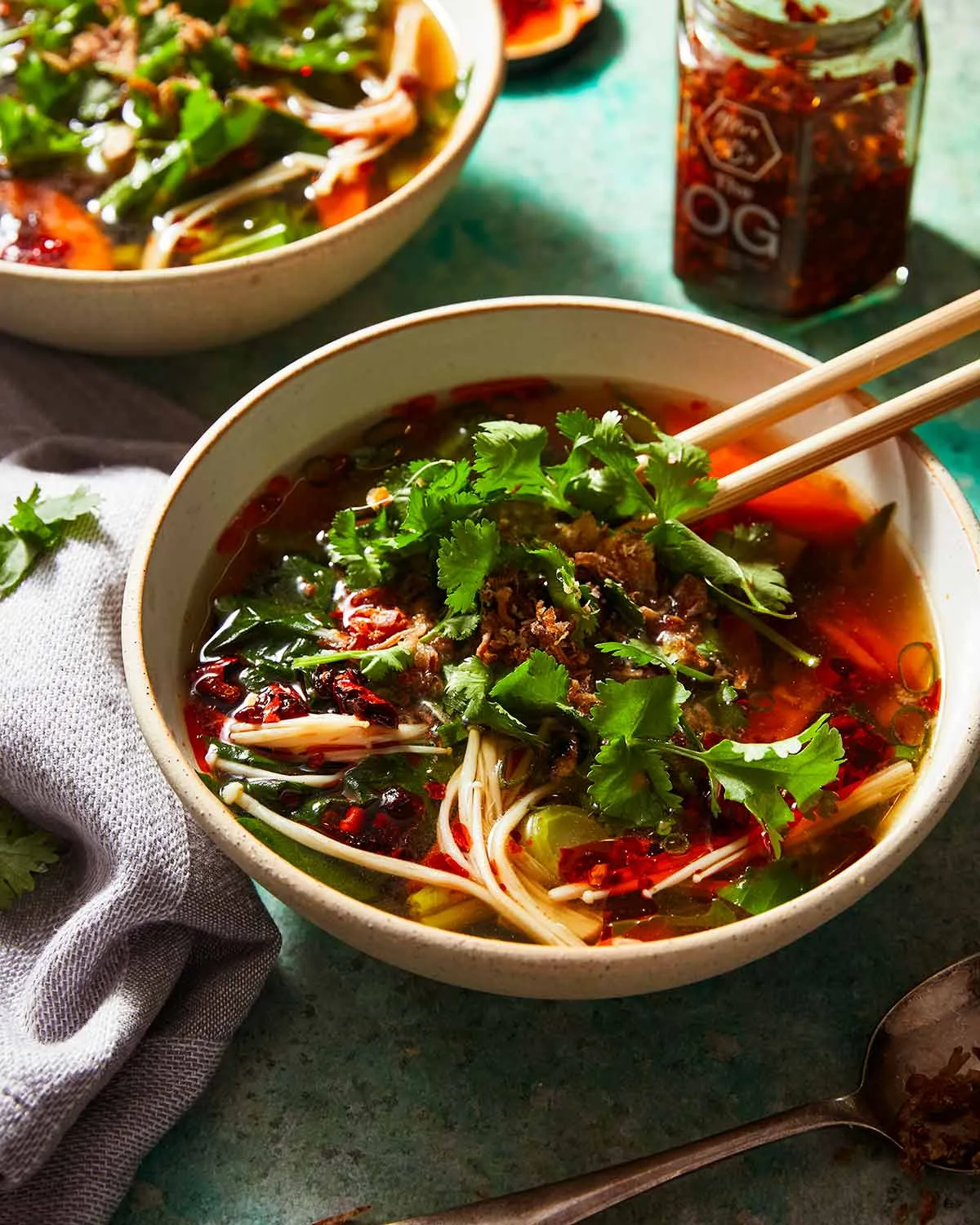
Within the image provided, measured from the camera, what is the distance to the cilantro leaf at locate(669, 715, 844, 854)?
6.56 ft

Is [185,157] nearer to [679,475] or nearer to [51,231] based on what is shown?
[51,231]

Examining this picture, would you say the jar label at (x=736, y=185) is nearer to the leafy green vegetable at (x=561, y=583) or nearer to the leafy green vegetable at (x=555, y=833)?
the leafy green vegetable at (x=561, y=583)

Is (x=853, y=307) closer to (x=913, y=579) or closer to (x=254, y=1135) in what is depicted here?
(x=913, y=579)

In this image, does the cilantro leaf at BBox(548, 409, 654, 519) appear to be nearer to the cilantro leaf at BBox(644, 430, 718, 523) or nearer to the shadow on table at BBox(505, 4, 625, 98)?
the cilantro leaf at BBox(644, 430, 718, 523)

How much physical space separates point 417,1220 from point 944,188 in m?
2.63

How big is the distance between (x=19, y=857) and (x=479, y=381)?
46.5 inches

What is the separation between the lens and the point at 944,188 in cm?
334

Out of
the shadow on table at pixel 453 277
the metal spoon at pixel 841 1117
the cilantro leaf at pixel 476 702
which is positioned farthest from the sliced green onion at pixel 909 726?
the shadow on table at pixel 453 277

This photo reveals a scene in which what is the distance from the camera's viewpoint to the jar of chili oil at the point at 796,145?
8.71 ft

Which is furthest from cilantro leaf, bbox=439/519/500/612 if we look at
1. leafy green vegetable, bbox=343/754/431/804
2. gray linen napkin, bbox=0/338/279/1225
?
gray linen napkin, bbox=0/338/279/1225

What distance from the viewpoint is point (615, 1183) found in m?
1.88

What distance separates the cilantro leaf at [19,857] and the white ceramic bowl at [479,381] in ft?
1.04

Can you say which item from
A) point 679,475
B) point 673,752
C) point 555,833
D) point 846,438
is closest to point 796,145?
point 846,438

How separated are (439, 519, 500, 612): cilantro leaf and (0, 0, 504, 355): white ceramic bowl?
854 mm
